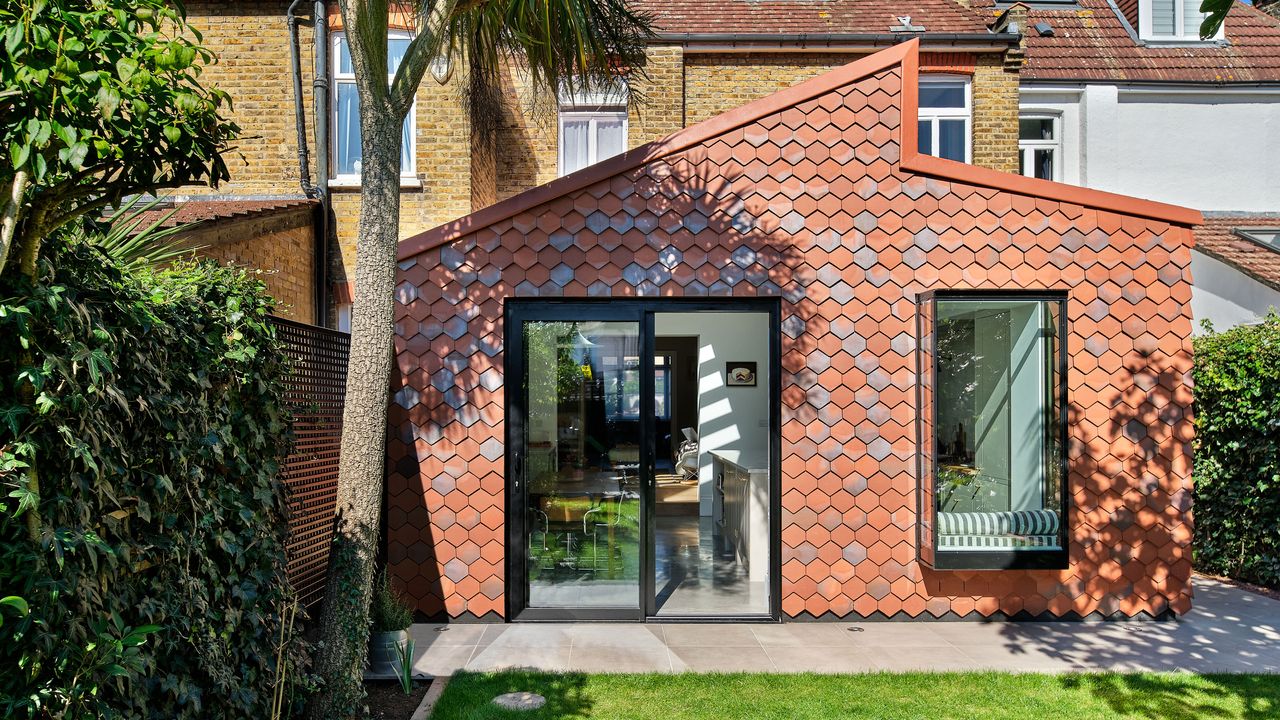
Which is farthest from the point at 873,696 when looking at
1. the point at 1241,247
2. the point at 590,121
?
the point at 1241,247

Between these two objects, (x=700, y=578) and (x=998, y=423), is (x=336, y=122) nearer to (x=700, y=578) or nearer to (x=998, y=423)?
(x=700, y=578)

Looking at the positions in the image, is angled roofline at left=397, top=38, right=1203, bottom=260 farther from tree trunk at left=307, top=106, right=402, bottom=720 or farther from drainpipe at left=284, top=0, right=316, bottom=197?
drainpipe at left=284, top=0, right=316, bottom=197

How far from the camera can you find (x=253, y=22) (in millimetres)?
9086

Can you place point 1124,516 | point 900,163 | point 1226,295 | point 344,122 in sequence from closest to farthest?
point 1124,516 < point 900,163 < point 344,122 < point 1226,295

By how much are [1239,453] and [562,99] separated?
8.05 m

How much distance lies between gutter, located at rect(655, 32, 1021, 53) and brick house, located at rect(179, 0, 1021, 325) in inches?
0.7

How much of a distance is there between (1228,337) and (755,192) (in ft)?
16.9

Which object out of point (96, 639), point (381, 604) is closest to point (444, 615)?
point (381, 604)

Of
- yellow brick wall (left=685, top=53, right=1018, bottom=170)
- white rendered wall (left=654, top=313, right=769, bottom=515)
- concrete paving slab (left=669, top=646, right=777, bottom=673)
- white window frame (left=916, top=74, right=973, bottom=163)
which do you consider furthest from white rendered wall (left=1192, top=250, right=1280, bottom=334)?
concrete paving slab (left=669, top=646, right=777, bottom=673)

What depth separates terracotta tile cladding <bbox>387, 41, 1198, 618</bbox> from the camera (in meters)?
5.94

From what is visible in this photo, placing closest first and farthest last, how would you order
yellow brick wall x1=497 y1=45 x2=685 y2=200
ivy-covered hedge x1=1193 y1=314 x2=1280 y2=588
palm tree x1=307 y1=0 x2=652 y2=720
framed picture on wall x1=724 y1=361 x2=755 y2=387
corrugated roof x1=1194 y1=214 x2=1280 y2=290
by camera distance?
palm tree x1=307 y1=0 x2=652 y2=720 < ivy-covered hedge x1=1193 y1=314 x2=1280 y2=588 < corrugated roof x1=1194 y1=214 x2=1280 y2=290 < yellow brick wall x1=497 y1=45 x2=685 y2=200 < framed picture on wall x1=724 y1=361 x2=755 y2=387

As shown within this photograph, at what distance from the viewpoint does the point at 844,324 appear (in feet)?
19.7

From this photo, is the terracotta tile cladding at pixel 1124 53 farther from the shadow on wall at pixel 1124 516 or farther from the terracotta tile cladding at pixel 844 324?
the shadow on wall at pixel 1124 516

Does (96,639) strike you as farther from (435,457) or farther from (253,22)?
(253,22)
